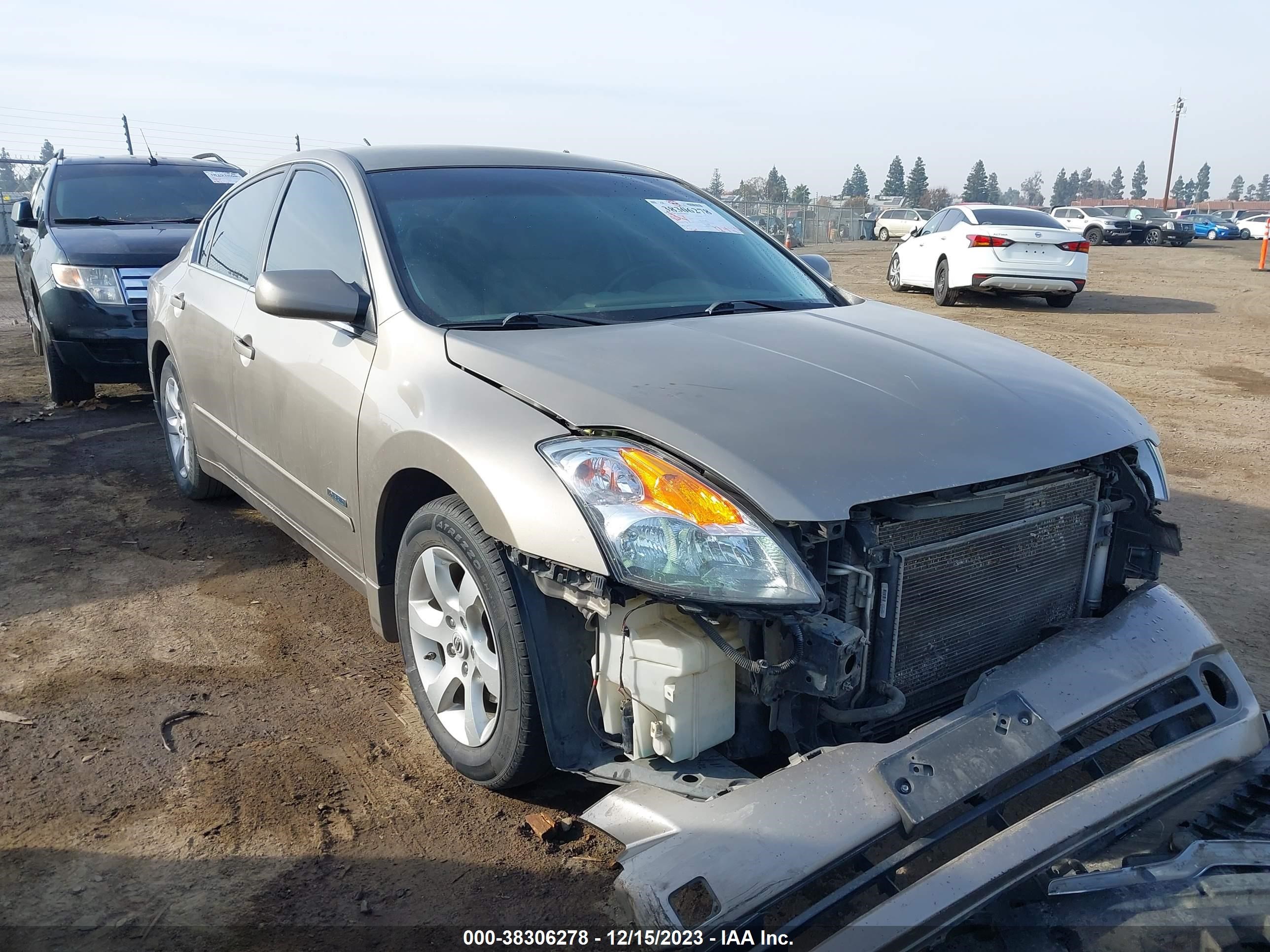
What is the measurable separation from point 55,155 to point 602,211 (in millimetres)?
7619

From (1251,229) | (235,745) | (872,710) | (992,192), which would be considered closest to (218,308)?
(235,745)

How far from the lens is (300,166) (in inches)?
153

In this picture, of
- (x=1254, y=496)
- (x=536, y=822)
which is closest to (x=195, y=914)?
(x=536, y=822)

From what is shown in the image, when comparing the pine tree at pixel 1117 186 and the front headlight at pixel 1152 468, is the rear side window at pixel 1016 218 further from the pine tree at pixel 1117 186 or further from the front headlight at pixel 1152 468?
the pine tree at pixel 1117 186

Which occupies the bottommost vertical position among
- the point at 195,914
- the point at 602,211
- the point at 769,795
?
the point at 195,914

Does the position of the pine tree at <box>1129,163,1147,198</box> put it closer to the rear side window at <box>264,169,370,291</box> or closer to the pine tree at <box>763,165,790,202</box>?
the pine tree at <box>763,165,790,202</box>

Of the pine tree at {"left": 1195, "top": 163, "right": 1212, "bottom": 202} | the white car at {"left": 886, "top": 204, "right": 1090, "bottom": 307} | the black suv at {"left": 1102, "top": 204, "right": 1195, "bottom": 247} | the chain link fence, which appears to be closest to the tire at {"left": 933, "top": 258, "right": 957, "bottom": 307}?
the white car at {"left": 886, "top": 204, "right": 1090, "bottom": 307}

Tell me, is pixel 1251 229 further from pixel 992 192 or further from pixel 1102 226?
pixel 992 192

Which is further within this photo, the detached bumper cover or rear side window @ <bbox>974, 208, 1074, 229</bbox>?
rear side window @ <bbox>974, 208, 1074, 229</bbox>

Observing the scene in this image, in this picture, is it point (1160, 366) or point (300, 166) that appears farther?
point (1160, 366)

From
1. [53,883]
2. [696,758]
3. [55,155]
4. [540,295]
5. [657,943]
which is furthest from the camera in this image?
[55,155]

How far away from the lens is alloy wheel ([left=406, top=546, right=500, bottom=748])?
2.59 metres

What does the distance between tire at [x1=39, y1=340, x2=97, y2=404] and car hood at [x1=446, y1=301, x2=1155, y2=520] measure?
18.7 feet

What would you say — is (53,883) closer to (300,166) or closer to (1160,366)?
(300,166)
